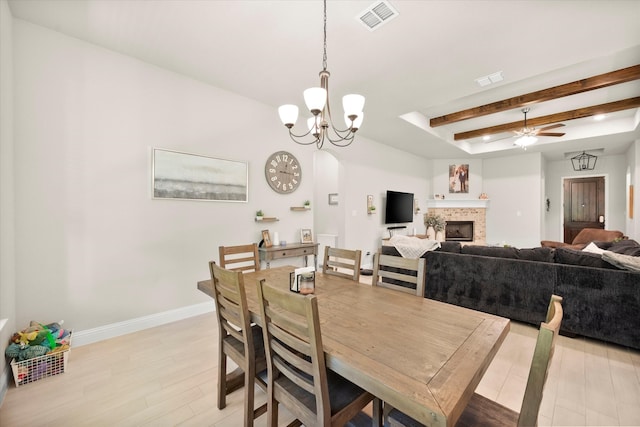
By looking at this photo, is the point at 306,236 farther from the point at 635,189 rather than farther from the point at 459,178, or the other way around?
the point at 635,189

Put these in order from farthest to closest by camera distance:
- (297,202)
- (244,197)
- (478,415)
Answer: (297,202) < (244,197) < (478,415)

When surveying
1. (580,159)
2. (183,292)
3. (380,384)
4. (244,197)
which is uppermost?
(580,159)

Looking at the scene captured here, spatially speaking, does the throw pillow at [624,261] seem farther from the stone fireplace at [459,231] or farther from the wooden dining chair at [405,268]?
the stone fireplace at [459,231]

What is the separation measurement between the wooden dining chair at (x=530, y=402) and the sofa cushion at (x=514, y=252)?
230cm

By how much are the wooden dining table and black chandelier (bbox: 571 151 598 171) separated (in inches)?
331

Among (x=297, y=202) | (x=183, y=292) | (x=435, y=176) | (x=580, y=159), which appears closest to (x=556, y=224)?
(x=580, y=159)

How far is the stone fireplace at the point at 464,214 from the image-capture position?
300 inches

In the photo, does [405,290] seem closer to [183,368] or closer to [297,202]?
[183,368]

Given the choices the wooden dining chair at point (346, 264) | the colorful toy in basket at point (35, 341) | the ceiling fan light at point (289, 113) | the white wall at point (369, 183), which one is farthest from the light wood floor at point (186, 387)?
the white wall at point (369, 183)

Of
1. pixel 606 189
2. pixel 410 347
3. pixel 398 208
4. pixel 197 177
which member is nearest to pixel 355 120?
pixel 410 347

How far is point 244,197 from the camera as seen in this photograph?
378 centimetres

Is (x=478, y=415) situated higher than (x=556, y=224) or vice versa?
(x=556, y=224)

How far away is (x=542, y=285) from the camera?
9.26 feet

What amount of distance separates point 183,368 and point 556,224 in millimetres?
Result: 9548
